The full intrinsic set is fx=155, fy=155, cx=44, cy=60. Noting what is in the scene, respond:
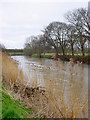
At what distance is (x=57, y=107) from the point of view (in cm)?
294

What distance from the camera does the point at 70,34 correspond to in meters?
25.1

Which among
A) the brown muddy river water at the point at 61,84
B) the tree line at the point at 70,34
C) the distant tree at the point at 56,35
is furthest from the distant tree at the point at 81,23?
the brown muddy river water at the point at 61,84

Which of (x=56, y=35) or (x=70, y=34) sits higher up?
(x=56, y=35)

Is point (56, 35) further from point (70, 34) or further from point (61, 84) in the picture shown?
point (61, 84)

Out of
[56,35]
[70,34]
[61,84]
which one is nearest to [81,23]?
[70,34]

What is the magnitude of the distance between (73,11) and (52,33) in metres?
7.16

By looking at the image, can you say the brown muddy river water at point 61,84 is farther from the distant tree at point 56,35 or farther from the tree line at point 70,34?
the distant tree at point 56,35

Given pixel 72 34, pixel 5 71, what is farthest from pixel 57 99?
pixel 72 34

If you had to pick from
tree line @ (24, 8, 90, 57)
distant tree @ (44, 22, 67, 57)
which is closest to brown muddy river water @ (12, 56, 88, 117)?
tree line @ (24, 8, 90, 57)

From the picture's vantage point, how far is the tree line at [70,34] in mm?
21866

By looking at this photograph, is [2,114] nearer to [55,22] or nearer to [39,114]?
[39,114]

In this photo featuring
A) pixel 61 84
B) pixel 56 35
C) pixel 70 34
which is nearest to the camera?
pixel 61 84

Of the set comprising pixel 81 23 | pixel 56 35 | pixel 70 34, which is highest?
pixel 81 23

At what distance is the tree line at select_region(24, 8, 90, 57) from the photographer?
21.9m
